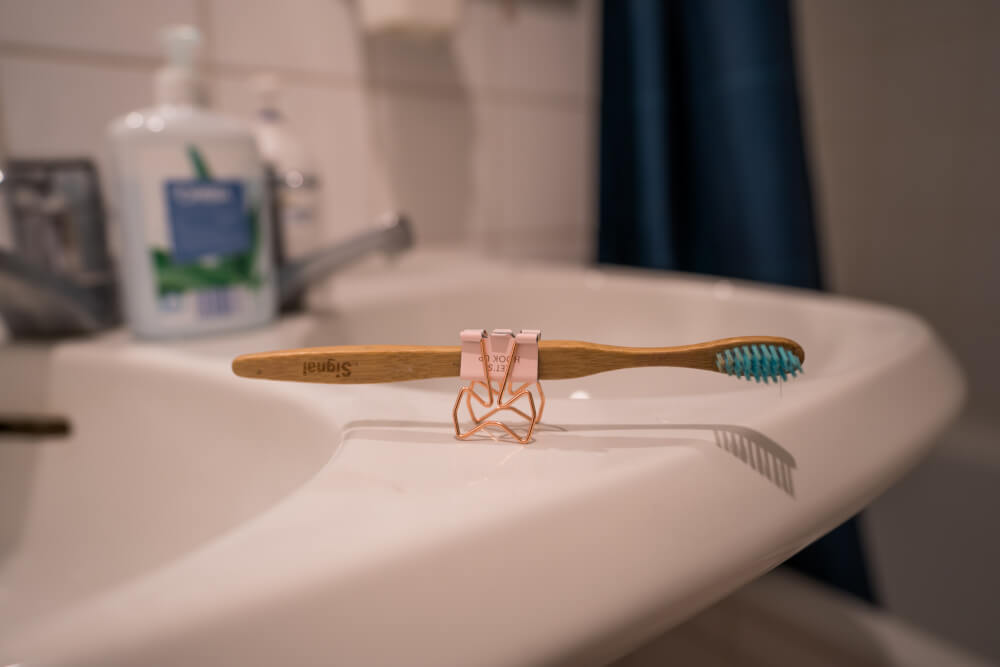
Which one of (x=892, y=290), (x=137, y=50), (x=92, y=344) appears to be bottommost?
(x=892, y=290)

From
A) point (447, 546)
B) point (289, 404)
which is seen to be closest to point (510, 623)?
point (447, 546)

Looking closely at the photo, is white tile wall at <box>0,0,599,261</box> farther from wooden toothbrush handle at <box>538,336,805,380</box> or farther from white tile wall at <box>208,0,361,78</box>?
wooden toothbrush handle at <box>538,336,805,380</box>

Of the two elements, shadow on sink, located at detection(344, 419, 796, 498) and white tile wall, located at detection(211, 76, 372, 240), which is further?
white tile wall, located at detection(211, 76, 372, 240)

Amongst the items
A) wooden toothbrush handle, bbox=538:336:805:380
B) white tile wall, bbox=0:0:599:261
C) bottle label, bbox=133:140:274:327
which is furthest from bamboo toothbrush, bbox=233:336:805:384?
white tile wall, bbox=0:0:599:261

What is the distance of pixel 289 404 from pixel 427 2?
20.9 inches

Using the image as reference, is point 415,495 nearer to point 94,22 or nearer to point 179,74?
point 179,74

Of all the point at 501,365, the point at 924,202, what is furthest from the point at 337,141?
the point at 924,202

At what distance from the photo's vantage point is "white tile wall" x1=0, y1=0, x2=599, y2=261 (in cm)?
52

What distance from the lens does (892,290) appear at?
1.31 metres

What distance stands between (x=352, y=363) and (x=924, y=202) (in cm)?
138

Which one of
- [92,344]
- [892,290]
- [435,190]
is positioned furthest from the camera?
[892,290]

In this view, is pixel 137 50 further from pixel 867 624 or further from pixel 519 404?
pixel 867 624

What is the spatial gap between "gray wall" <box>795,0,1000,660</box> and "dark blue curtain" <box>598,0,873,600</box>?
441 millimetres

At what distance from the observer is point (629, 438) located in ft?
0.74
